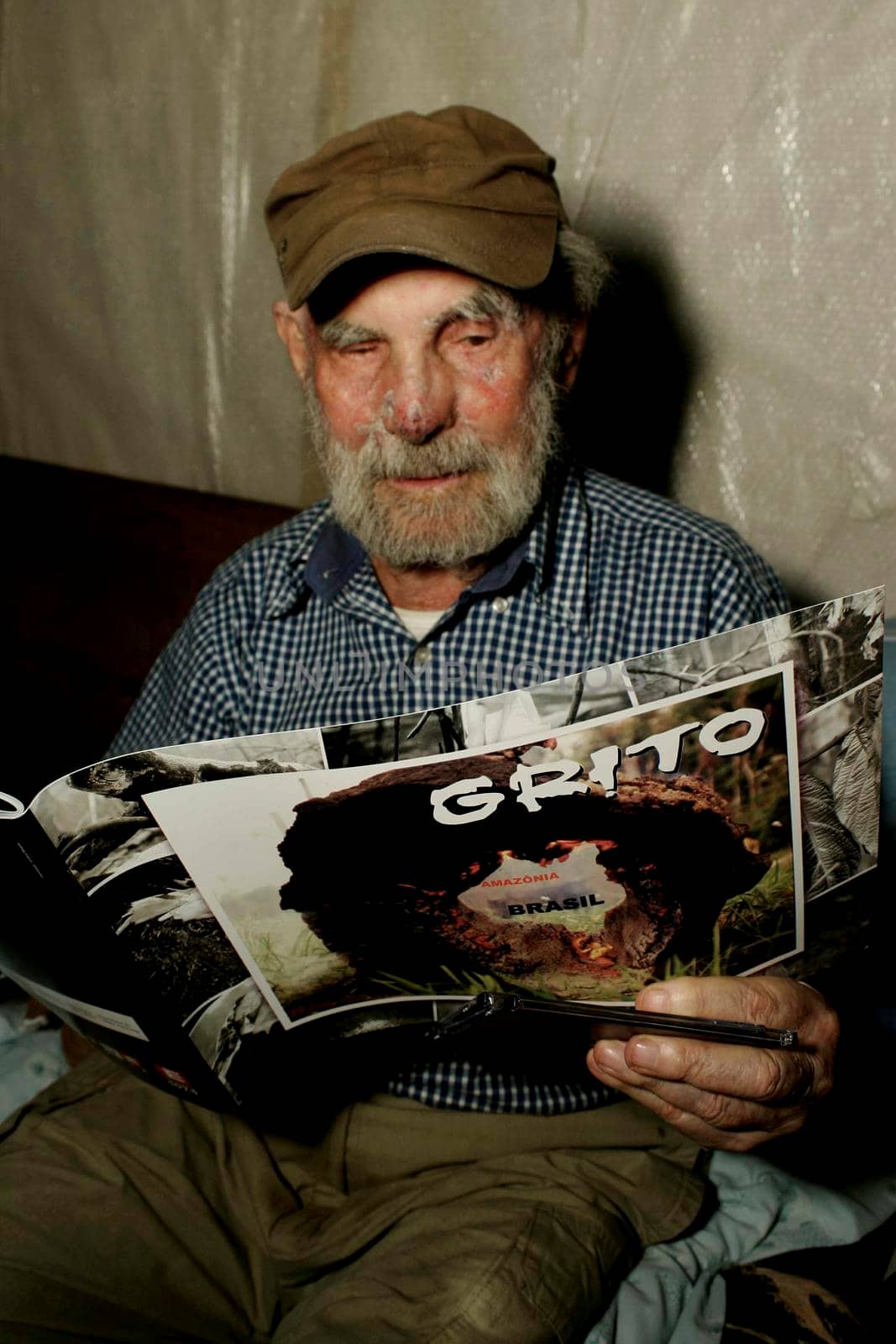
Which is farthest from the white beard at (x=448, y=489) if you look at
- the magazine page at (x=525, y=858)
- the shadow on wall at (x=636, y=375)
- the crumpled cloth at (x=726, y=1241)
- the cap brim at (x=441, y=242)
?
the crumpled cloth at (x=726, y=1241)

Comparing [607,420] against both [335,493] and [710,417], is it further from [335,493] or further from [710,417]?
[335,493]

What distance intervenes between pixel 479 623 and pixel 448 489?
5.3 inches

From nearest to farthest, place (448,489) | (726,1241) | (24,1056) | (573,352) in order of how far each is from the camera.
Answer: (726,1241) → (448,489) → (573,352) → (24,1056)

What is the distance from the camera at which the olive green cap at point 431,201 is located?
94 cm

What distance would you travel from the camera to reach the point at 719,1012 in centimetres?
69

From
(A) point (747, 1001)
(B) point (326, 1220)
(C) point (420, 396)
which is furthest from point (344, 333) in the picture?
(B) point (326, 1220)

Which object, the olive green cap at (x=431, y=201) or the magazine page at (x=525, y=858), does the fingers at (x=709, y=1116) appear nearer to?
the magazine page at (x=525, y=858)

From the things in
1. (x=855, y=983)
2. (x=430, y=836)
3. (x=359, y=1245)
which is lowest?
(x=359, y=1245)

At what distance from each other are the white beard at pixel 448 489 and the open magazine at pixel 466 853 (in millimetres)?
459

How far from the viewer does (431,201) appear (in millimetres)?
958

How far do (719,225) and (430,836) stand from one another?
2.98 feet

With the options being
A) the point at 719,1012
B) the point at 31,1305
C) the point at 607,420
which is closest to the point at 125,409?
the point at 607,420

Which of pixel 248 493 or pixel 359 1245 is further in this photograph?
pixel 248 493

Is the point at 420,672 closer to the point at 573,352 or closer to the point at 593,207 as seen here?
the point at 573,352
